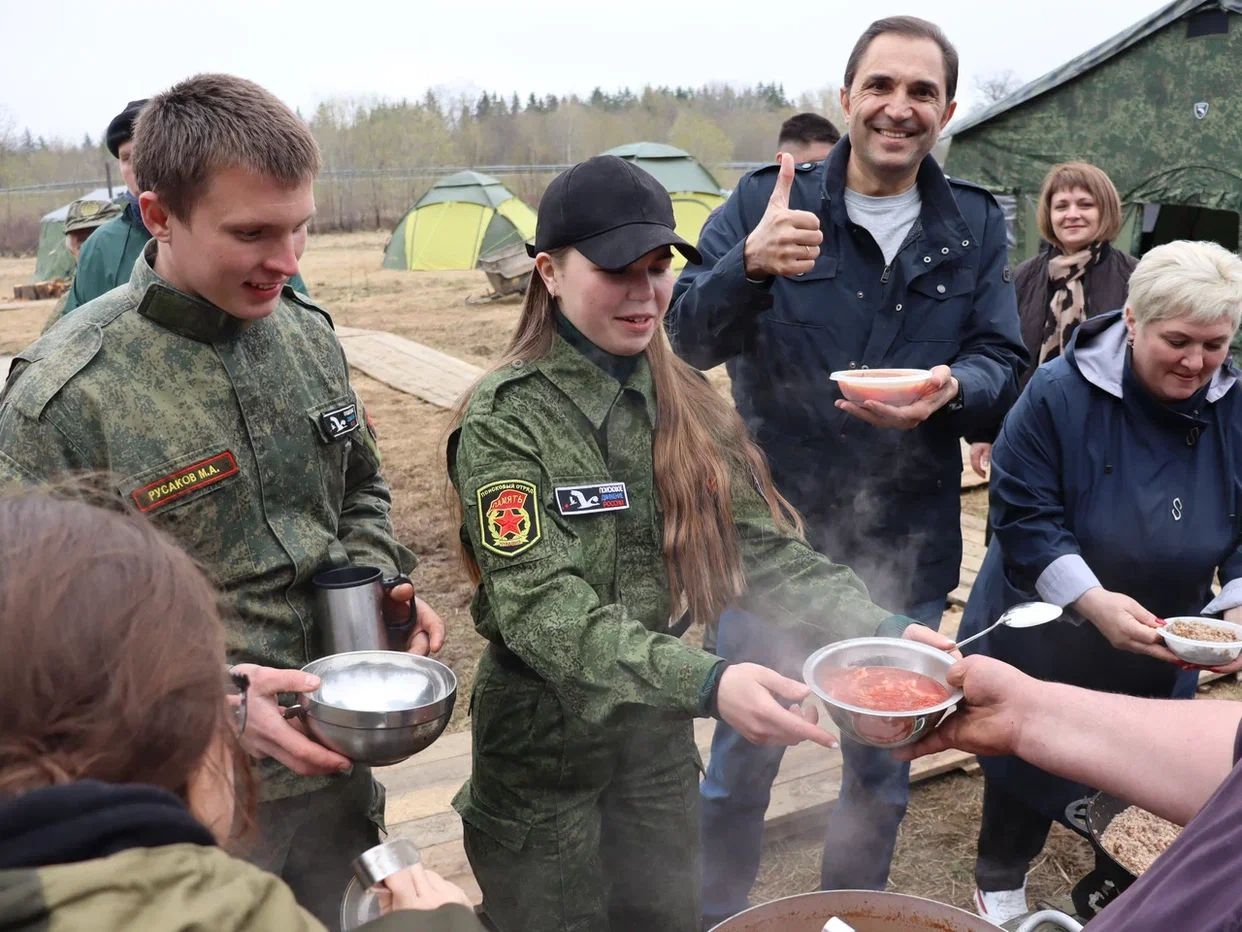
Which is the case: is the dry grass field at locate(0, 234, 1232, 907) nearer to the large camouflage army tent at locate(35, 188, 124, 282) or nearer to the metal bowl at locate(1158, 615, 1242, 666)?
the metal bowl at locate(1158, 615, 1242, 666)

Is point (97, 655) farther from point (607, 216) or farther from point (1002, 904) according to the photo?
point (1002, 904)

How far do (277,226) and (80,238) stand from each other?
529 cm

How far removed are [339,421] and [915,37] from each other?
75.8 inches

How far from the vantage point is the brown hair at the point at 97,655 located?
0.96 meters

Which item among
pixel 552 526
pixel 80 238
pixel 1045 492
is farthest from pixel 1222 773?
pixel 80 238

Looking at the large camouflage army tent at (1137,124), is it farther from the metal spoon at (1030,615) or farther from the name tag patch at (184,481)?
the name tag patch at (184,481)

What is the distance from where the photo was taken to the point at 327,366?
231cm

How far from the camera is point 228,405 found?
2.05 meters

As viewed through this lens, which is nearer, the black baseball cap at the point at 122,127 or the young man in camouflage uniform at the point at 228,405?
the young man in camouflage uniform at the point at 228,405

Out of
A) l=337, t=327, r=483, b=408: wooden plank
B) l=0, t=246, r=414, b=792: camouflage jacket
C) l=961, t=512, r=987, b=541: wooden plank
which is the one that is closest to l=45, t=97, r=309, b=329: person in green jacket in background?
l=0, t=246, r=414, b=792: camouflage jacket

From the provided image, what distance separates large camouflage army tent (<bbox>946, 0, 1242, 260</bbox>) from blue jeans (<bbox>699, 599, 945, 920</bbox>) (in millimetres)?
6001

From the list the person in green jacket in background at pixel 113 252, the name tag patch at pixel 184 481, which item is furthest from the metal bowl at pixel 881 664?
the person in green jacket in background at pixel 113 252

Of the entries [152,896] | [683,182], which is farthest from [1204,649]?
[683,182]

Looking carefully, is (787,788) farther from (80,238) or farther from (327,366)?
(80,238)
